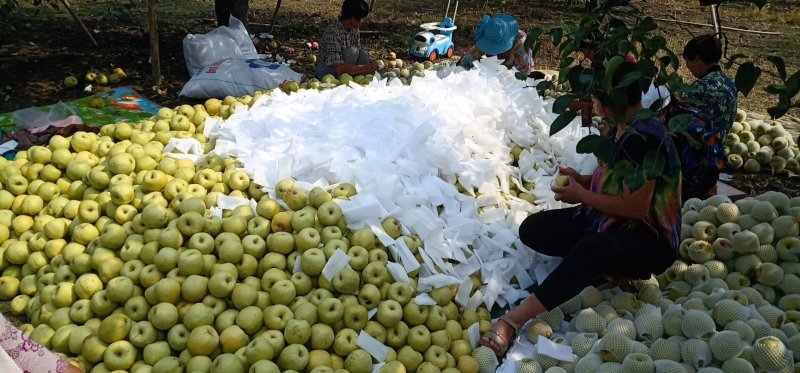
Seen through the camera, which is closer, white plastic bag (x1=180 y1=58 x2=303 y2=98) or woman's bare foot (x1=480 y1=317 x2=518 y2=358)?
woman's bare foot (x1=480 y1=317 x2=518 y2=358)

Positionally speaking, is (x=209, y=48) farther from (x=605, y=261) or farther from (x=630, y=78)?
(x=630, y=78)

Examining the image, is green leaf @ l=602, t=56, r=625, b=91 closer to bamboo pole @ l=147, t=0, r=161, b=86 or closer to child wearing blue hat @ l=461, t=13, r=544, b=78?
child wearing blue hat @ l=461, t=13, r=544, b=78

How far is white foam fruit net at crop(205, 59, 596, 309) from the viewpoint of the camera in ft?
9.75

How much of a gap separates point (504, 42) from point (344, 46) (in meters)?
1.57

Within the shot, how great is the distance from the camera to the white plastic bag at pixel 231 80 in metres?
5.43

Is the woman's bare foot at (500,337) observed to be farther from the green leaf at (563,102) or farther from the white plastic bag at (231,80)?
the white plastic bag at (231,80)

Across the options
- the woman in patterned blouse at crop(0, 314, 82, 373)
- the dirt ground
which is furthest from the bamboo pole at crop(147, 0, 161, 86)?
the woman in patterned blouse at crop(0, 314, 82, 373)

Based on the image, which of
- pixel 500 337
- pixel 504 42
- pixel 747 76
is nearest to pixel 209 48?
→ pixel 504 42

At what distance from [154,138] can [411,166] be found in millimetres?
1637

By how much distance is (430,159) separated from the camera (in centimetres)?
336

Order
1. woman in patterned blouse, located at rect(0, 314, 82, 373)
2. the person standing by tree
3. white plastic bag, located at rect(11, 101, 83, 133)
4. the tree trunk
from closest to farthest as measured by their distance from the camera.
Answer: woman in patterned blouse, located at rect(0, 314, 82, 373), the person standing by tree, white plastic bag, located at rect(11, 101, 83, 133), the tree trunk

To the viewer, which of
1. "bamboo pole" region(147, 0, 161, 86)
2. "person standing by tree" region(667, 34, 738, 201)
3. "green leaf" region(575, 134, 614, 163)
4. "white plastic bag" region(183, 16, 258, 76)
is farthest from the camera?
"white plastic bag" region(183, 16, 258, 76)

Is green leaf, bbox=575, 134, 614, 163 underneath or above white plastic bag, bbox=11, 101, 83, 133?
above

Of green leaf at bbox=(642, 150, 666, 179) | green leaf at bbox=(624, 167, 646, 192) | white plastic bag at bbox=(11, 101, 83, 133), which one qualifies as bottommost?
white plastic bag at bbox=(11, 101, 83, 133)
